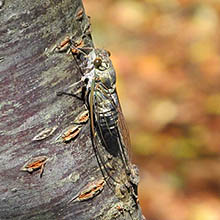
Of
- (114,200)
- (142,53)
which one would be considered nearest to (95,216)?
(114,200)

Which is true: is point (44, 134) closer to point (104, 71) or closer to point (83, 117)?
point (83, 117)

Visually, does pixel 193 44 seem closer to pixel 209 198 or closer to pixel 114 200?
pixel 209 198

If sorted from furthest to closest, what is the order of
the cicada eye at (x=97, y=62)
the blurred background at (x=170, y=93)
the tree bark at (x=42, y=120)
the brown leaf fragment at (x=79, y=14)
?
the blurred background at (x=170, y=93), the cicada eye at (x=97, y=62), the brown leaf fragment at (x=79, y=14), the tree bark at (x=42, y=120)

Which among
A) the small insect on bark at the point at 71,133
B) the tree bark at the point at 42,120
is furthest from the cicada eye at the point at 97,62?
the small insect on bark at the point at 71,133

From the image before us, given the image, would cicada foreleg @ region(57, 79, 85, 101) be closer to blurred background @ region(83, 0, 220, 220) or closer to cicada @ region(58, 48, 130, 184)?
cicada @ region(58, 48, 130, 184)

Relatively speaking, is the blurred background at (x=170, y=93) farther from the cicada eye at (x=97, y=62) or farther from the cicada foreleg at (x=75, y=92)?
the cicada foreleg at (x=75, y=92)
